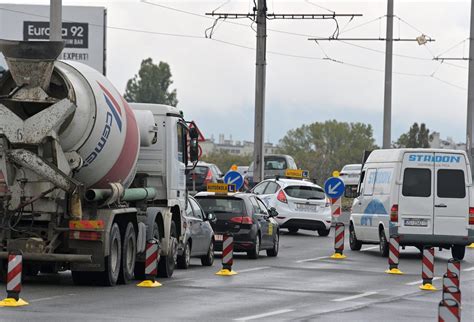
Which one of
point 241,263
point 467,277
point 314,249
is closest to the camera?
point 467,277

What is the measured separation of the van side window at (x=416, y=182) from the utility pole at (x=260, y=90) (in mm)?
16037

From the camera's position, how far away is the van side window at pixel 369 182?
32.3m

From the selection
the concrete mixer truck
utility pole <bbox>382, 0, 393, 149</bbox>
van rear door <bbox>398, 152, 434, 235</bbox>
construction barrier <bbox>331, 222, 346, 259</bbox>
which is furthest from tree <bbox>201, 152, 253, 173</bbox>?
the concrete mixer truck

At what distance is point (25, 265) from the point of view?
21.5 meters

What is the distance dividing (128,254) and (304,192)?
1927 centimetres

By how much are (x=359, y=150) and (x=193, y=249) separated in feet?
474

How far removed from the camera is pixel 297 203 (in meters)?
40.2

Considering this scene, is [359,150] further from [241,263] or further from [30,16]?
[241,263]

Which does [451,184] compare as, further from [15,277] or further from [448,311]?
[448,311]

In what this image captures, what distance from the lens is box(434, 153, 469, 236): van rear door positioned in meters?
30.6

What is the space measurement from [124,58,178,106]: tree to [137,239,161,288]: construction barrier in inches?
4776

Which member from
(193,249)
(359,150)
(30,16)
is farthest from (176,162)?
(359,150)

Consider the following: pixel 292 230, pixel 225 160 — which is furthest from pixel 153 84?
pixel 292 230

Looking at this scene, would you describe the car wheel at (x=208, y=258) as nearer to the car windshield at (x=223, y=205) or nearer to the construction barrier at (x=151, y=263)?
the car windshield at (x=223, y=205)
